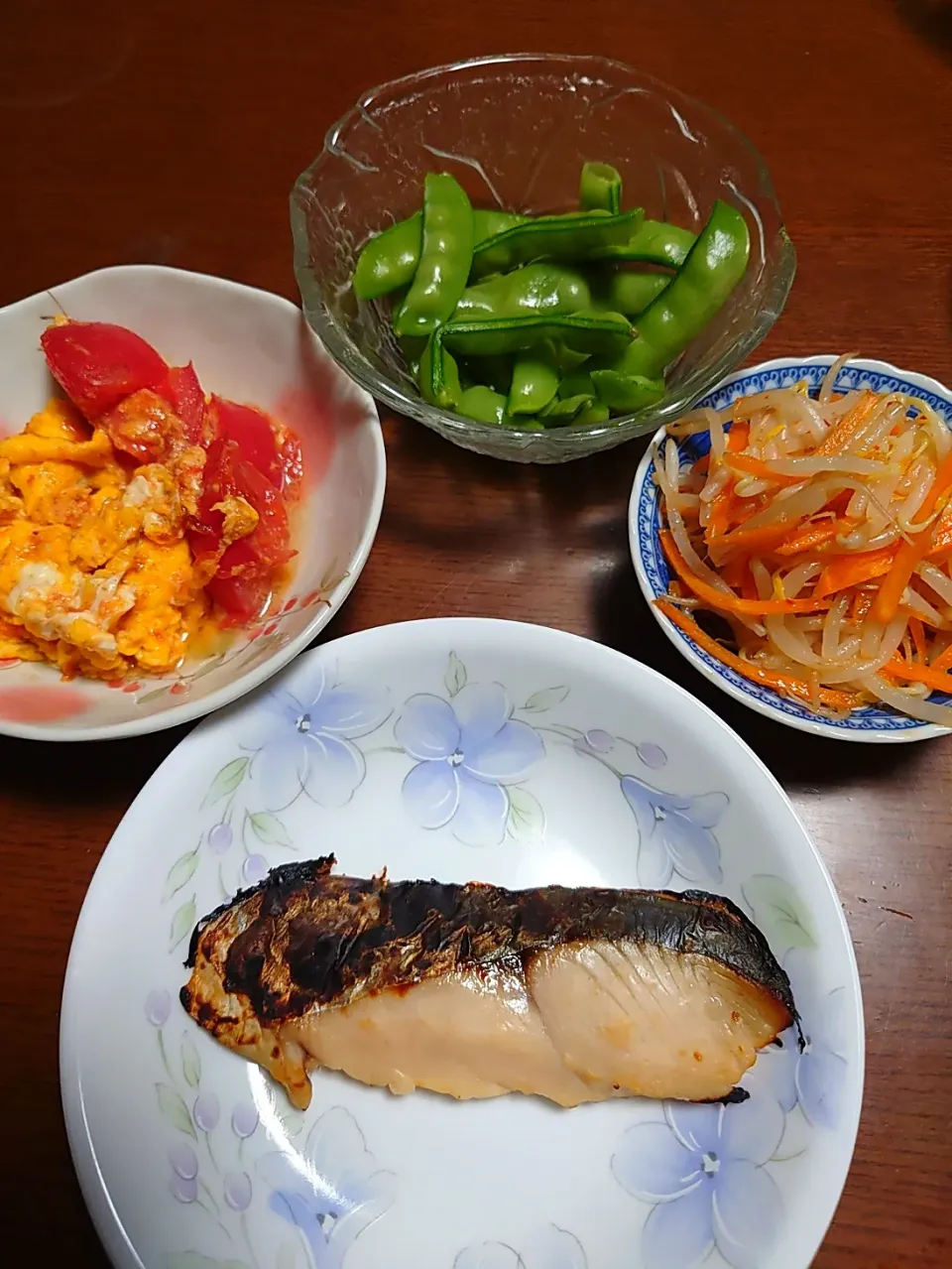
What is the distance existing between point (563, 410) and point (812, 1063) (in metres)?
0.88

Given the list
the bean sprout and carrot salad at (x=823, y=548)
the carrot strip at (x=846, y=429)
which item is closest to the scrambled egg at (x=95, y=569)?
the bean sprout and carrot salad at (x=823, y=548)

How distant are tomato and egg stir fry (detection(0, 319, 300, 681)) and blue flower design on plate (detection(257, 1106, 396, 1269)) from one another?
64cm

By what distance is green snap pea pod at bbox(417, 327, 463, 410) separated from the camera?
1175mm

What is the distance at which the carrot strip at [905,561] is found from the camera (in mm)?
1096

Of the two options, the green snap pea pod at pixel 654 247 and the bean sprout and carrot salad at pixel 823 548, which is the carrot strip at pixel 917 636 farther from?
the green snap pea pod at pixel 654 247

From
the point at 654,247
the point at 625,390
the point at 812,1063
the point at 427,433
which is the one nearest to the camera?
the point at 812,1063

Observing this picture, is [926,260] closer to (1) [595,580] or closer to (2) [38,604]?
(1) [595,580]

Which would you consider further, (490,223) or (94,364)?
(490,223)

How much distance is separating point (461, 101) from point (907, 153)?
925 millimetres

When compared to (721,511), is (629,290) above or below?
above

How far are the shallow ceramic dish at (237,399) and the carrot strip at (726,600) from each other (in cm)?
41

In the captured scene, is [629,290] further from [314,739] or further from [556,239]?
[314,739]

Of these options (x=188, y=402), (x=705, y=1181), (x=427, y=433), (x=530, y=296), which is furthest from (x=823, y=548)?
(x=188, y=402)

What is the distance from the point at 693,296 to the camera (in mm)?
1200
